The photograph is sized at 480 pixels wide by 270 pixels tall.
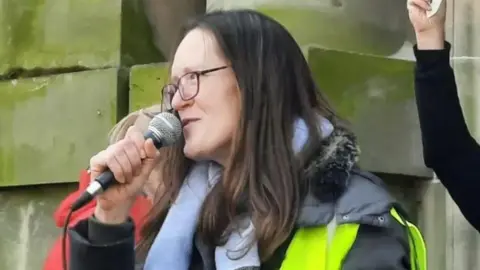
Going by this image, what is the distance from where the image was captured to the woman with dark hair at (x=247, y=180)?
80.1 inches

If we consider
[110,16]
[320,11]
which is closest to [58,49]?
[110,16]

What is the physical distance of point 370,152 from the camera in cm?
311

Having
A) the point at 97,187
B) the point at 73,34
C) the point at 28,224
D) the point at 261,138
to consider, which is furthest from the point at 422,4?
the point at 28,224

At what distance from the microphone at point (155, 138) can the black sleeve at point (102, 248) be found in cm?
10

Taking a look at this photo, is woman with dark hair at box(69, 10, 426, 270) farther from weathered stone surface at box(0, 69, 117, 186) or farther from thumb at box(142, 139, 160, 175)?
weathered stone surface at box(0, 69, 117, 186)

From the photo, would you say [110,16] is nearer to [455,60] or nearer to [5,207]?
[5,207]

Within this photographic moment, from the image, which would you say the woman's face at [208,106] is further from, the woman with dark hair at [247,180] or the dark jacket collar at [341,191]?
the dark jacket collar at [341,191]

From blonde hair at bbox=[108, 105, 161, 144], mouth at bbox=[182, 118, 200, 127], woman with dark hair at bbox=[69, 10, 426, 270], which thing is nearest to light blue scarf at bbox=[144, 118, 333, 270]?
woman with dark hair at bbox=[69, 10, 426, 270]

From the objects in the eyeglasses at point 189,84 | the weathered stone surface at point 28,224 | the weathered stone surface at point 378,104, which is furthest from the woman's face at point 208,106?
the weathered stone surface at point 28,224

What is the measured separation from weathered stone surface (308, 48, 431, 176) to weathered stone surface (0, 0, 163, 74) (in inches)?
29.1

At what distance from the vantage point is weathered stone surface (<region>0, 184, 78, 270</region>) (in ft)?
11.8

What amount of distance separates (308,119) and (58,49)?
1.60 meters

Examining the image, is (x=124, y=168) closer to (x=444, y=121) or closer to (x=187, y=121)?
(x=187, y=121)

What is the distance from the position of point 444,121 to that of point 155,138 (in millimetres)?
641
